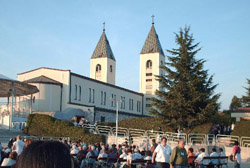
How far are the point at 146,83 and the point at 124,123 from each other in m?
31.0

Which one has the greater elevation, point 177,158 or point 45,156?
point 45,156

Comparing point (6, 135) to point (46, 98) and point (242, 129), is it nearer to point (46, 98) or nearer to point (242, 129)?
point (46, 98)

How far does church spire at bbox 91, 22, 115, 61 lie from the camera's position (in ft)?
238

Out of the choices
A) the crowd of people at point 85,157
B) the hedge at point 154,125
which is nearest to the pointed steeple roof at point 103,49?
the hedge at point 154,125

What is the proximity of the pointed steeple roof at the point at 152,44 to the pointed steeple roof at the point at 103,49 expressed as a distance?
271 inches

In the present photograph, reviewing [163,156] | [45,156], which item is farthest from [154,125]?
[45,156]

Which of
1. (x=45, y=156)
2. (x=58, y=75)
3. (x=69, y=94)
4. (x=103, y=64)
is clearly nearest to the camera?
(x=45, y=156)

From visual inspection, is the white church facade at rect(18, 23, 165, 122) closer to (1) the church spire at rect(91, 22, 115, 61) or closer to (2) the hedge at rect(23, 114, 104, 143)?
(1) the church spire at rect(91, 22, 115, 61)

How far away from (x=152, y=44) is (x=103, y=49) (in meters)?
10.2

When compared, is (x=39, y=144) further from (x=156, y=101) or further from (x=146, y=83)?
(x=146, y=83)

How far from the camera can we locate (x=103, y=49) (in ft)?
241

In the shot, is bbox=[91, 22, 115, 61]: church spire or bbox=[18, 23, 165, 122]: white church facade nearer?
bbox=[18, 23, 165, 122]: white church facade

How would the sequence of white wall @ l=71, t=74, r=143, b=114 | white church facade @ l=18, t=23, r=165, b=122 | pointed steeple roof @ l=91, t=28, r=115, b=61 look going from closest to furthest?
white church facade @ l=18, t=23, r=165, b=122
white wall @ l=71, t=74, r=143, b=114
pointed steeple roof @ l=91, t=28, r=115, b=61

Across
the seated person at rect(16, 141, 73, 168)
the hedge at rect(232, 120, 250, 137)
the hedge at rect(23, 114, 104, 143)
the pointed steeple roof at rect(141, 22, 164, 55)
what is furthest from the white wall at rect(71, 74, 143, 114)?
the seated person at rect(16, 141, 73, 168)
